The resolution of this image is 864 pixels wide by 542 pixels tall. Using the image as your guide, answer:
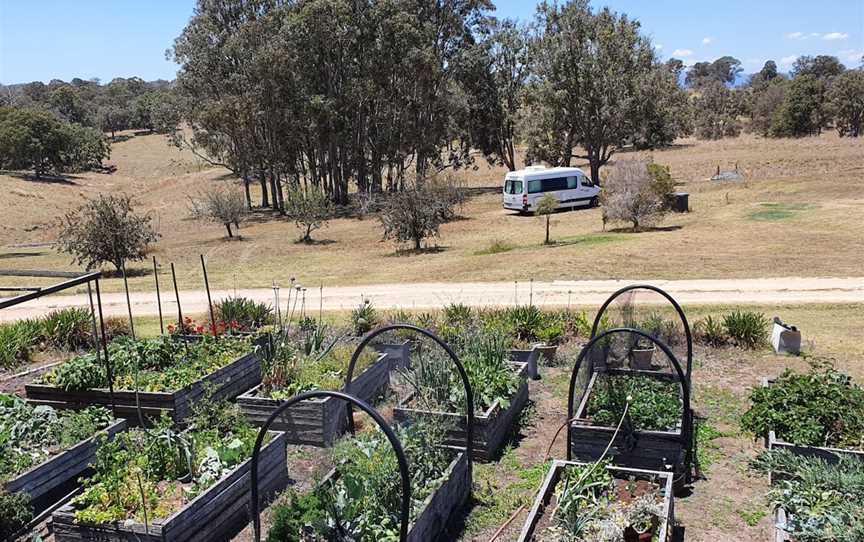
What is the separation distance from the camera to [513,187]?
32.6 meters

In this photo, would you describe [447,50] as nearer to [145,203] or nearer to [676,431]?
[145,203]

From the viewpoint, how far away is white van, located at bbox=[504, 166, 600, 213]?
31594 millimetres

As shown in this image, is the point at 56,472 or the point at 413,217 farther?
the point at 413,217

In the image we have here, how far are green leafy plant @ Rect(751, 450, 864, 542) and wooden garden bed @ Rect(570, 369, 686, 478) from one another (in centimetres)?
80

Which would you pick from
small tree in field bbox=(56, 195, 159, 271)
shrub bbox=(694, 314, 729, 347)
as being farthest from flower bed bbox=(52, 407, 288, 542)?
small tree in field bbox=(56, 195, 159, 271)

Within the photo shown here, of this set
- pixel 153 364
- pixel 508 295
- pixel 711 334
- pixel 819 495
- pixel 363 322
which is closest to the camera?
pixel 819 495

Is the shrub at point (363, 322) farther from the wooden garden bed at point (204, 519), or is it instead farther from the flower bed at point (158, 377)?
the wooden garden bed at point (204, 519)

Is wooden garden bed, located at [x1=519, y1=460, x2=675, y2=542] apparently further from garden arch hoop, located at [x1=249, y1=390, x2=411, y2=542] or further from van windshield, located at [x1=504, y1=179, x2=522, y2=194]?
van windshield, located at [x1=504, y1=179, x2=522, y2=194]

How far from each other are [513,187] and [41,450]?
90.7 feet

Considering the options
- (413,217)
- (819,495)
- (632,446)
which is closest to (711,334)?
(632,446)

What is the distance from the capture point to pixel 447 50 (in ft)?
137

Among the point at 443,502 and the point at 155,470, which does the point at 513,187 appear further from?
the point at 155,470

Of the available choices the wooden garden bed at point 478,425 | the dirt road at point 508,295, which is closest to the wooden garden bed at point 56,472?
the wooden garden bed at point 478,425

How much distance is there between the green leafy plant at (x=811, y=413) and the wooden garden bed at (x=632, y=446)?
90 centimetres
